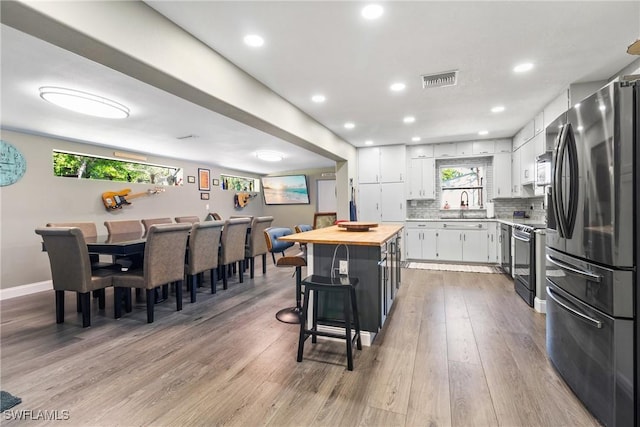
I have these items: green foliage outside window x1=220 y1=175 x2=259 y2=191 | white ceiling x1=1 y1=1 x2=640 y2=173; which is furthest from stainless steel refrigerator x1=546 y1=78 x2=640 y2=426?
green foliage outside window x1=220 y1=175 x2=259 y2=191

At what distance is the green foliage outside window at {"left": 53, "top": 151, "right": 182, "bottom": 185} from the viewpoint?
16.1 ft

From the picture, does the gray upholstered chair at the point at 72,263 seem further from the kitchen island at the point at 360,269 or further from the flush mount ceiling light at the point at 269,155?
the flush mount ceiling light at the point at 269,155

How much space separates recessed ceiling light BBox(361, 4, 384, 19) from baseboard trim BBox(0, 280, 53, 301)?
5737 mm

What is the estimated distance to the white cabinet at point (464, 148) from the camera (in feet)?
19.6

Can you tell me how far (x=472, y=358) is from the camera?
88.4 inches

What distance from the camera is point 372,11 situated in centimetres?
195

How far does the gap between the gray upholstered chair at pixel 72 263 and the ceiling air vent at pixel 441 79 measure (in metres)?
3.71

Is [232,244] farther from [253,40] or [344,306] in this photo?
[253,40]

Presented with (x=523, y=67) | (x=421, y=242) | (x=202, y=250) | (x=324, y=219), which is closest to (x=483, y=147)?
(x=421, y=242)

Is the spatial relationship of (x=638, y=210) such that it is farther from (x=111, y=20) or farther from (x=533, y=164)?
(x=533, y=164)

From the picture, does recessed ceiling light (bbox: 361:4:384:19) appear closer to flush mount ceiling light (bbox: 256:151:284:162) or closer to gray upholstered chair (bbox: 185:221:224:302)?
gray upholstered chair (bbox: 185:221:224:302)

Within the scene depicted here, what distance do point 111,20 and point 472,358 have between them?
10.7 feet

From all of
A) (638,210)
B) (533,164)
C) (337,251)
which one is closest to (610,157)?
(638,210)

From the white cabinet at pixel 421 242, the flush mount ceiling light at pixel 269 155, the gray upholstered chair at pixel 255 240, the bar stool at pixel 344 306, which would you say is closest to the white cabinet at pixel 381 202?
the white cabinet at pixel 421 242
